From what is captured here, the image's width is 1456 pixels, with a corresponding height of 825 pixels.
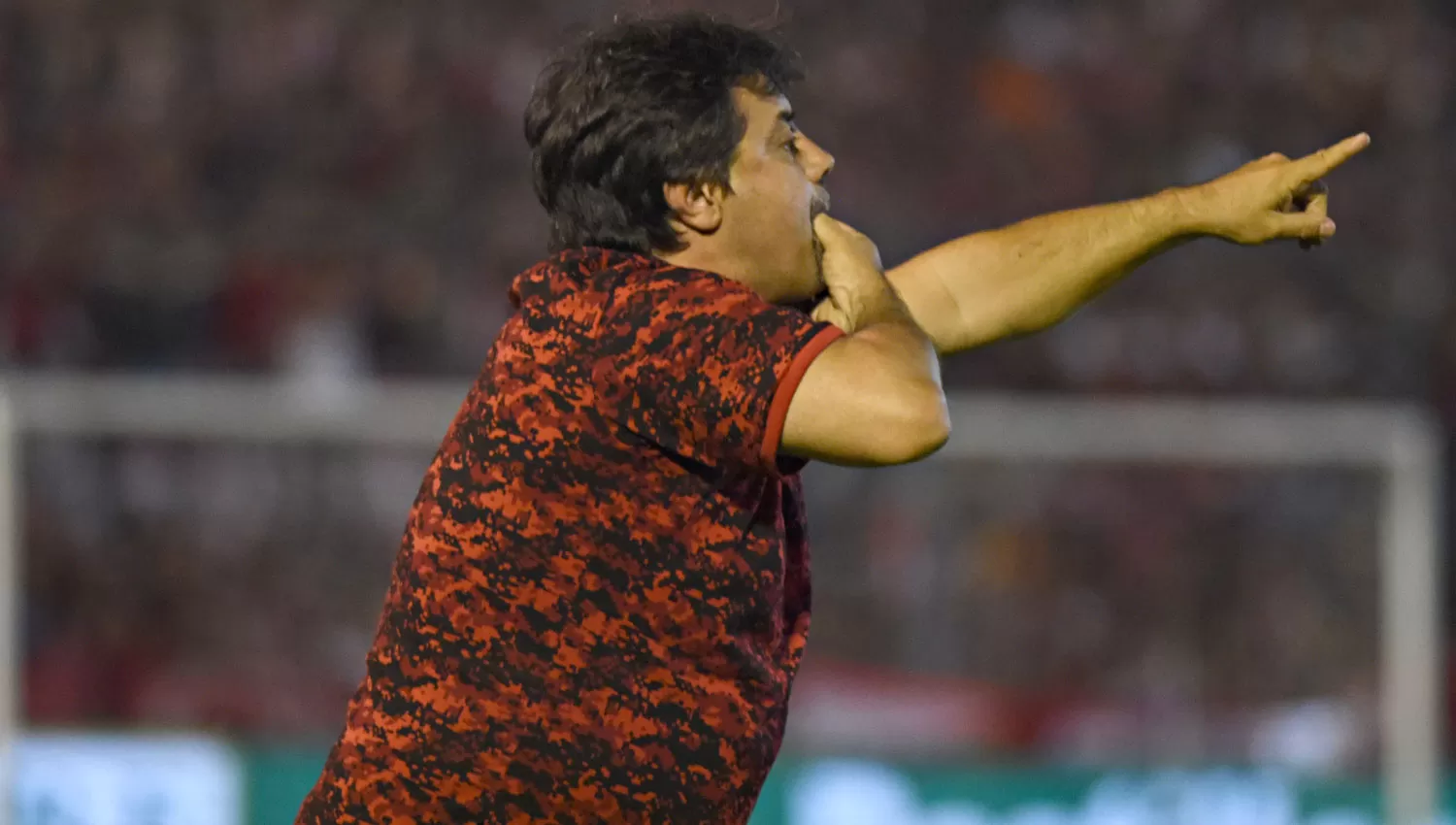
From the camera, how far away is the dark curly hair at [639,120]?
80.2 inches

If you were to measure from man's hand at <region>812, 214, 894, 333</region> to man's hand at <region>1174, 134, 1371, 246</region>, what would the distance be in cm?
44

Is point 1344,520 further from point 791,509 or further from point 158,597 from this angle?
point 791,509

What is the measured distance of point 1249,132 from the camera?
8758 mm

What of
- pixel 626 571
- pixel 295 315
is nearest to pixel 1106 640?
pixel 295 315

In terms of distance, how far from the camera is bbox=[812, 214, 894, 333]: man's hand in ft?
6.78

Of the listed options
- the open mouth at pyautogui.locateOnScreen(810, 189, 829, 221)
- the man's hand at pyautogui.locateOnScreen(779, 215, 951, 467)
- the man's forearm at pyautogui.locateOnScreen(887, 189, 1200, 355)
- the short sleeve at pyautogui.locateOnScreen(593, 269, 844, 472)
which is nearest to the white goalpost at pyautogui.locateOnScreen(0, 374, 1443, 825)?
the man's forearm at pyautogui.locateOnScreen(887, 189, 1200, 355)

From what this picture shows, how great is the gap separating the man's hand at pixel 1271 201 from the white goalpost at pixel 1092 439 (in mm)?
3385

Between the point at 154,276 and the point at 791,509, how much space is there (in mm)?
5468

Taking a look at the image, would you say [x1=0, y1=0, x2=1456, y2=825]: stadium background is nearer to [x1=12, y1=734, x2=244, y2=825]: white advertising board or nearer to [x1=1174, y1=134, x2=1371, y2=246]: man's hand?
[x1=12, y1=734, x2=244, y2=825]: white advertising board

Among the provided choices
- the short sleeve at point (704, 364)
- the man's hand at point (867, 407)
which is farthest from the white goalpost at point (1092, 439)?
the man's hand at point (867, 407)

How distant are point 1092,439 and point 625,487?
161 inches

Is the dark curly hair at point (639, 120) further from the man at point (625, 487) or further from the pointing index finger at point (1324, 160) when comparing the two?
the pointing index finger at point (1324, 160)

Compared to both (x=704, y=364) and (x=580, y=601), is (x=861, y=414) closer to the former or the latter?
(x=704, y=364)

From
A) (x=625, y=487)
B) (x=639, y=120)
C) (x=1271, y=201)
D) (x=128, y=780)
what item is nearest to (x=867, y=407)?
(x=625, y=487)
